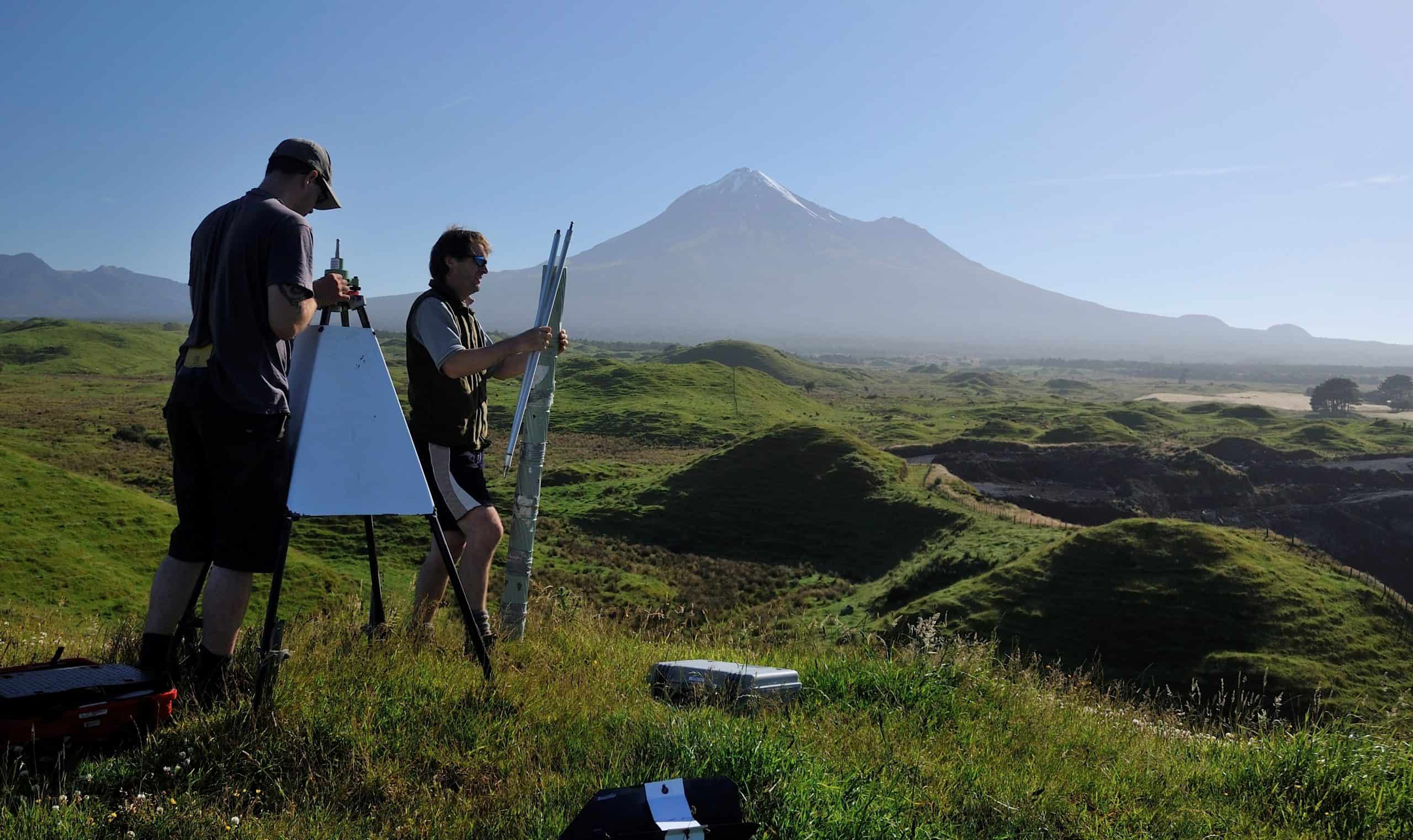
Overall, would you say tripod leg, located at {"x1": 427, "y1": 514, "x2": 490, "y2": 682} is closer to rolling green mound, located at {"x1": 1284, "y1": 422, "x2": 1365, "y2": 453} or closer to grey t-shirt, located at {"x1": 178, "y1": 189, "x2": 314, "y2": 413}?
grey t-shirt, located at {"x1": 178, "y1": 189, "x2": 314, "y2": 413}

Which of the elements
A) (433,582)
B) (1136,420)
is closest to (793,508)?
(433,582)

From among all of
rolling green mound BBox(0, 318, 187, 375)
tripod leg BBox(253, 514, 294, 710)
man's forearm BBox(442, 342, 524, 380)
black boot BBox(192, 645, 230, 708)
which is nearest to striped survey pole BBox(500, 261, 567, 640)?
man's forearm BBox(442, 342, 524, 380)

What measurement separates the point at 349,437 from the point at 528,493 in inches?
53.2

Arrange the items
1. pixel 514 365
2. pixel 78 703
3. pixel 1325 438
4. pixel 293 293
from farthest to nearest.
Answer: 1. pixel 1325 438
2. pixel 514 365
3. pixel 293 293
4. pixel 78 703

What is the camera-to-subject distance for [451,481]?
4570 millimetres

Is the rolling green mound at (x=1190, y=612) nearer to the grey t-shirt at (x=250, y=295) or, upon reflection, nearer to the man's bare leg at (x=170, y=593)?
the man's bare leg at (x=170, y=593)

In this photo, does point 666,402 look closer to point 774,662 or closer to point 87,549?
point 87,549

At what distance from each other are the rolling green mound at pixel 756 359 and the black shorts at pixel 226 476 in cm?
14405

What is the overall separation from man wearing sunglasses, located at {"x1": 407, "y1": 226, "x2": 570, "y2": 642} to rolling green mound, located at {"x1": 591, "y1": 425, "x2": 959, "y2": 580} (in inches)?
1320

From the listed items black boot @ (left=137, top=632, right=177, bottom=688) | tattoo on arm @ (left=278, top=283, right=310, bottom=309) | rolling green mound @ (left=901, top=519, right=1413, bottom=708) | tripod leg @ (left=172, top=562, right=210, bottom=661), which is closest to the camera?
tattoo on arm @ (left=278, top=283, right=310, bottom=309)

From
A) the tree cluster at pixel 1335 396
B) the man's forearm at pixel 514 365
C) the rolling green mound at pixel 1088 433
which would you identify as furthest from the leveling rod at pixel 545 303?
the tree cluster at pixel 1335 396

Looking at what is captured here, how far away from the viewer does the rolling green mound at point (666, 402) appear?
80.9 metres

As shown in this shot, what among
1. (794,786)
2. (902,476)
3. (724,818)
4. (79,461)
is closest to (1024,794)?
(794,786)

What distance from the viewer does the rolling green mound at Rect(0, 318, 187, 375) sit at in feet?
353
